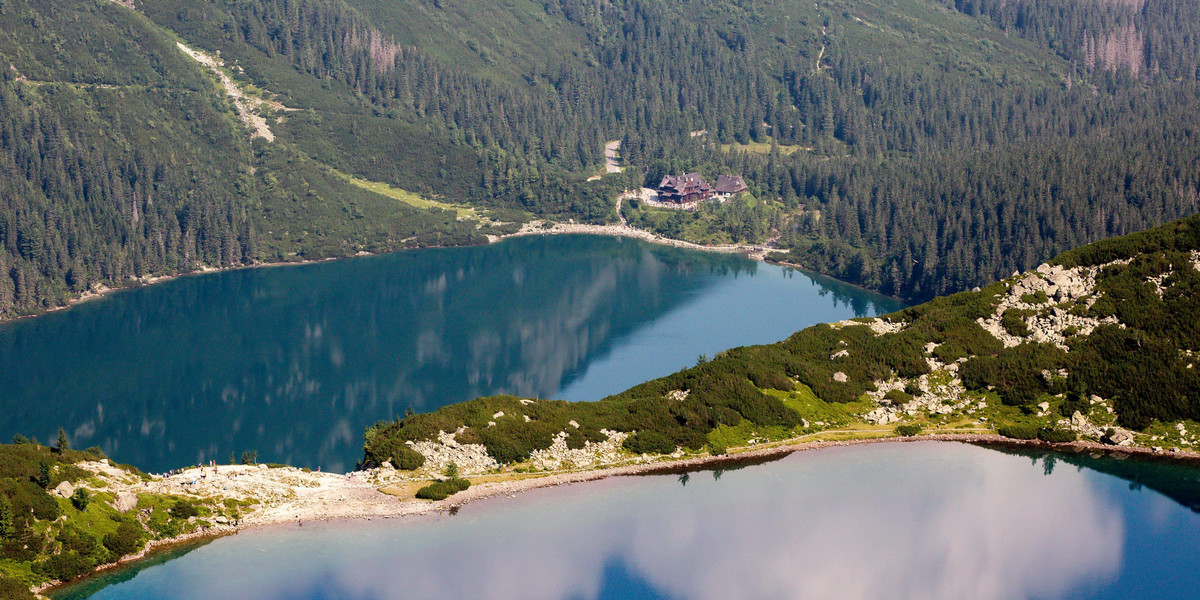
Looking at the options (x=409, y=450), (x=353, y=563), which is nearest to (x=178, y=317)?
(x=409, y=450)

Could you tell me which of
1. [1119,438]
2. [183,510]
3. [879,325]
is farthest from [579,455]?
[1119,438]

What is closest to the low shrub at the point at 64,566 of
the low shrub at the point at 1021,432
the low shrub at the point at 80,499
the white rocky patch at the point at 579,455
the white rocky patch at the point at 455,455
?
the low shrub at the point at 80,499

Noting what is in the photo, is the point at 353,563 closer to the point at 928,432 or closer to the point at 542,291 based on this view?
the point at 928,432

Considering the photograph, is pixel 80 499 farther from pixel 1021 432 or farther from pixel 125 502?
pixel 1021 432

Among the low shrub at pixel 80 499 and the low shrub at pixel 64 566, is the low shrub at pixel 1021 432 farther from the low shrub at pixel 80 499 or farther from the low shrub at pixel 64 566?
the low shrub at pixel 80 499

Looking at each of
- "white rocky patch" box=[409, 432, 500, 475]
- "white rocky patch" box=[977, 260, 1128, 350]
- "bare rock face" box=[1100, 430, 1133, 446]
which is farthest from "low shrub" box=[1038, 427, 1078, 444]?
"white rocky patch" box=[409, 432, 500, 475]

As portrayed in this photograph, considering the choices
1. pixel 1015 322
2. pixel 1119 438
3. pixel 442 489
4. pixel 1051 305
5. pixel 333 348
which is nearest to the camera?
pixel 442 489

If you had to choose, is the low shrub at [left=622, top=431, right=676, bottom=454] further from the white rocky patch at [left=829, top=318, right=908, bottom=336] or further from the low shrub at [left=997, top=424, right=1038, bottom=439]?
the white rocky patch at [left=829, top=318, right=908, bottom=336]
